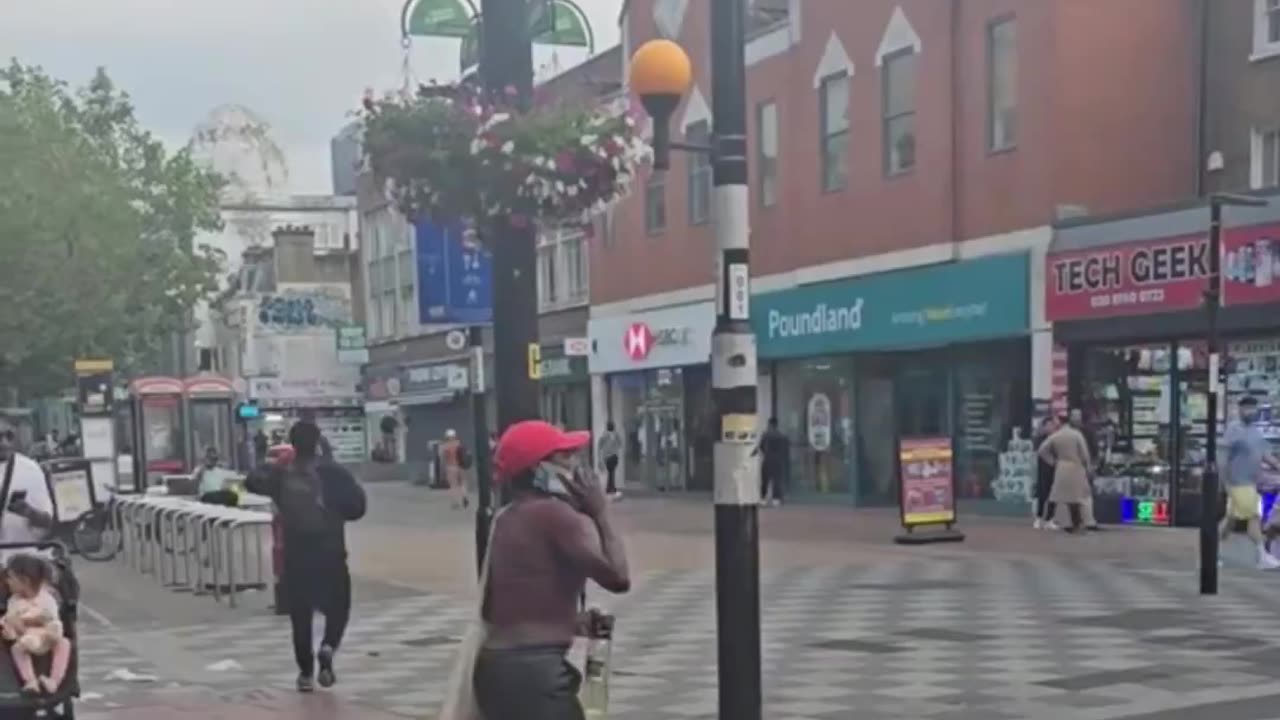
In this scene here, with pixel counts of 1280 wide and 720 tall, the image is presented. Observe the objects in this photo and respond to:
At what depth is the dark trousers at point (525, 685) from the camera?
5.18 m

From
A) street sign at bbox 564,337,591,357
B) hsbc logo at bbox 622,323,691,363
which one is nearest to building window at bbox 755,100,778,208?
hsbc logo at bbox 622,323,691,363

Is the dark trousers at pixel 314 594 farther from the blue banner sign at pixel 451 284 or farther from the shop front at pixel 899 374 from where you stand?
the shop front at pixel 899 374

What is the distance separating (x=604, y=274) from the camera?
3884cm

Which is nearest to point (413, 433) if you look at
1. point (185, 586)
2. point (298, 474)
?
point (185, 586)

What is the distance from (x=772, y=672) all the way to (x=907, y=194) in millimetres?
17268

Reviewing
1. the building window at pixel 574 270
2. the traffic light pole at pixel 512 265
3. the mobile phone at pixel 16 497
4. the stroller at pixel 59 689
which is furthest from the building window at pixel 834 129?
the stroller at pixel 59 689

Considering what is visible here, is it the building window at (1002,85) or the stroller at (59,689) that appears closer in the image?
the stroller at (59,689)

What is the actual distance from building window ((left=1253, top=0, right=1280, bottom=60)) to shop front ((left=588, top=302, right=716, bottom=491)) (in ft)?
40.9

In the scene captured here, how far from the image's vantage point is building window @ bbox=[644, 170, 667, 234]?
117 ft

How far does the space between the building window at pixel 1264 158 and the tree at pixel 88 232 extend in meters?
24.7

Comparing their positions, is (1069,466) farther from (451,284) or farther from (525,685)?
(525,685)

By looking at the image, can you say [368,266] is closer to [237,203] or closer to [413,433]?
[413,433]

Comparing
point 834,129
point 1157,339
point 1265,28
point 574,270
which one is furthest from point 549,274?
point 1157,339

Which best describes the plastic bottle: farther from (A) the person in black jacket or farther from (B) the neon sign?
(B) the neon sign
